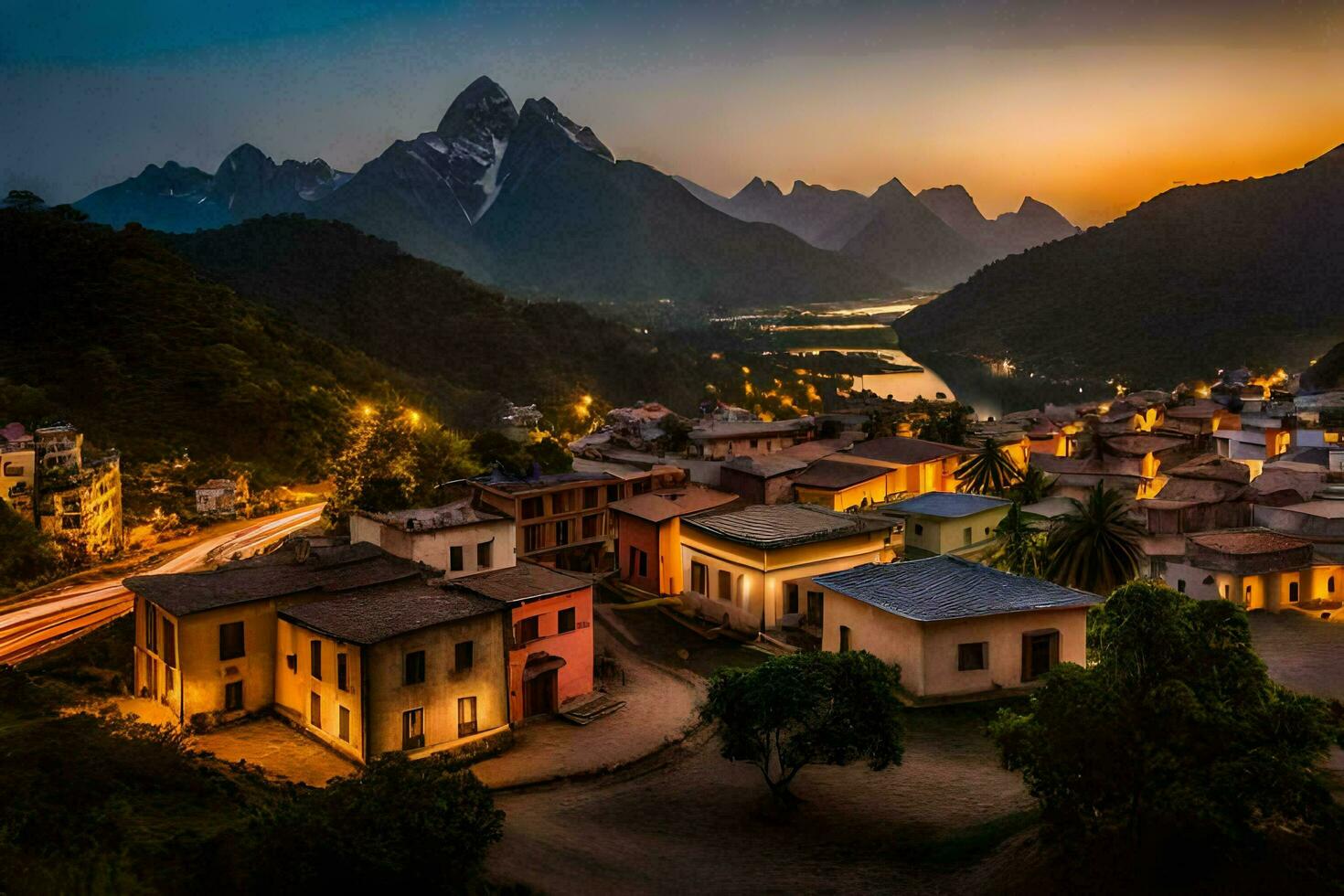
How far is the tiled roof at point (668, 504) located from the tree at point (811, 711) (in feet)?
53.3

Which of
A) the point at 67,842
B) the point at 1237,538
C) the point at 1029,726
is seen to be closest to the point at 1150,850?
the point at 1029,726

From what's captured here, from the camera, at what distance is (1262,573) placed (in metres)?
33.2

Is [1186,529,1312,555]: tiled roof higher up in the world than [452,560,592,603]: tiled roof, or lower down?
lower down

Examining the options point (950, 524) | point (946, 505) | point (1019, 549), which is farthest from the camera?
point (946, 505)

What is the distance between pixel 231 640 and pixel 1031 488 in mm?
34856

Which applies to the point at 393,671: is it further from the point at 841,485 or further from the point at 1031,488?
the point at 1031,488

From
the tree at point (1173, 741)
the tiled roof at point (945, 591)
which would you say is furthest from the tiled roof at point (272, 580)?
the tree at point (1173, 741)

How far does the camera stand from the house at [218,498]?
4531 cm

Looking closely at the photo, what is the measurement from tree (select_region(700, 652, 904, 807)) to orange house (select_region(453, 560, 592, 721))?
252 inches

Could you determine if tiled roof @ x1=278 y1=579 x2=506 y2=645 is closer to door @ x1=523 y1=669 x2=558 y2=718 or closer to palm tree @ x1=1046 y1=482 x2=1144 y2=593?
door @ x1=523 y1=669 x2=558 y2=718

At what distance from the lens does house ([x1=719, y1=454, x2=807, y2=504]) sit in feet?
144

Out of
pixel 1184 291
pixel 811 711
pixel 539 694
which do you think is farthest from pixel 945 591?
pixel 1184 291

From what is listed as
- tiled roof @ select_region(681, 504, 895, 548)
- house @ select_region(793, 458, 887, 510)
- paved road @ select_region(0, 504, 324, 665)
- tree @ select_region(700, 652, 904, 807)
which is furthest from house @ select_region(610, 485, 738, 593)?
tree @ select_region(700, 652, 904, 807)

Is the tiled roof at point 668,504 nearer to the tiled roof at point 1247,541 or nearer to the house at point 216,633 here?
the house at point 216,633
